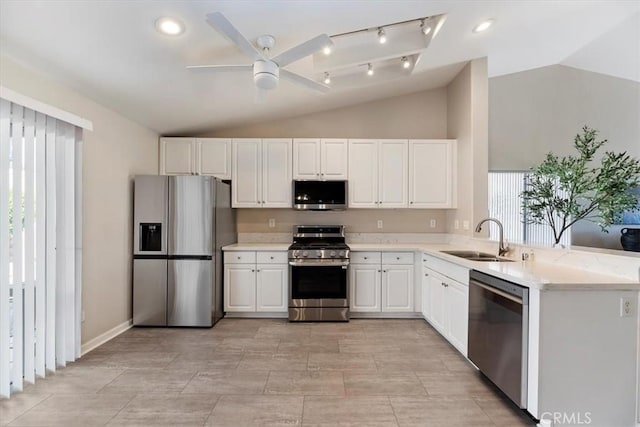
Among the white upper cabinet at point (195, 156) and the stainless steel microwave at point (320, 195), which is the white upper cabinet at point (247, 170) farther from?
the stainless steel microwave at point (320, 195)

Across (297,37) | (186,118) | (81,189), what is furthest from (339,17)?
(81,189)

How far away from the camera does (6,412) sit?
7.04ft

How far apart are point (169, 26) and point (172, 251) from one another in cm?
242

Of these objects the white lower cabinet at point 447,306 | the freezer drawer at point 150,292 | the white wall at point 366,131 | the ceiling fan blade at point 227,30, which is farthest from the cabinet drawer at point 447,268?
the freezer drawer at point 150,292

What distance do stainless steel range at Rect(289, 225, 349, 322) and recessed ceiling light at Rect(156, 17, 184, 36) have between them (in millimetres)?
2531

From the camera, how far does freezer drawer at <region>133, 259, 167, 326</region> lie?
151 inches

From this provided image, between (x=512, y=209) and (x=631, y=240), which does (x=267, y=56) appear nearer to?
(x=512, y=209)

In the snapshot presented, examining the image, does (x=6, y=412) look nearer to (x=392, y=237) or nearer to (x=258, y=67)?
(x=258, y=67)

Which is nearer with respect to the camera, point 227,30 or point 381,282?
point 227,30

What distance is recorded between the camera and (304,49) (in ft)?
7.29

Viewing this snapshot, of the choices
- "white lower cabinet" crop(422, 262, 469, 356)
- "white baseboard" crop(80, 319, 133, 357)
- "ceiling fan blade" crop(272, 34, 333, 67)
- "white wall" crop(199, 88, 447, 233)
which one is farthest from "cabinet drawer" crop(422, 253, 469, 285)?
"white baseboard" crop(80, 319, 133, 357)

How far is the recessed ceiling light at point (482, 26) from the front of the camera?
307 cm

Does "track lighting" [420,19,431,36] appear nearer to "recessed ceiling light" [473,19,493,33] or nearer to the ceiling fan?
"recessed ceiling light" [473,19,493,33]

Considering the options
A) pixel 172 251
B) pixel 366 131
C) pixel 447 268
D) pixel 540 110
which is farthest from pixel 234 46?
pixel 540 110
